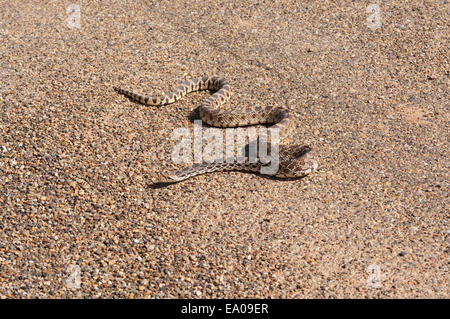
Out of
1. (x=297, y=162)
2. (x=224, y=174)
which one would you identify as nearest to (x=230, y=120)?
(x=224, y=174)

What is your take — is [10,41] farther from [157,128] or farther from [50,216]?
[50,216]

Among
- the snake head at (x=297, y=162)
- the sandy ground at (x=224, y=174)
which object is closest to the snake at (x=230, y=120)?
the snake head at (x=297, y=162)

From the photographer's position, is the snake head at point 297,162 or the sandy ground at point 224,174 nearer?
the sandy ground at point 224,174

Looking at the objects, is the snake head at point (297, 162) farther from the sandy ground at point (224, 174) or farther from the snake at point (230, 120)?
the sandy ground at point (224, 174)

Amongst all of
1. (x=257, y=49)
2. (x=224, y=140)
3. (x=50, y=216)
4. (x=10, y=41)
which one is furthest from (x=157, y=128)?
(x=10, y=41)
